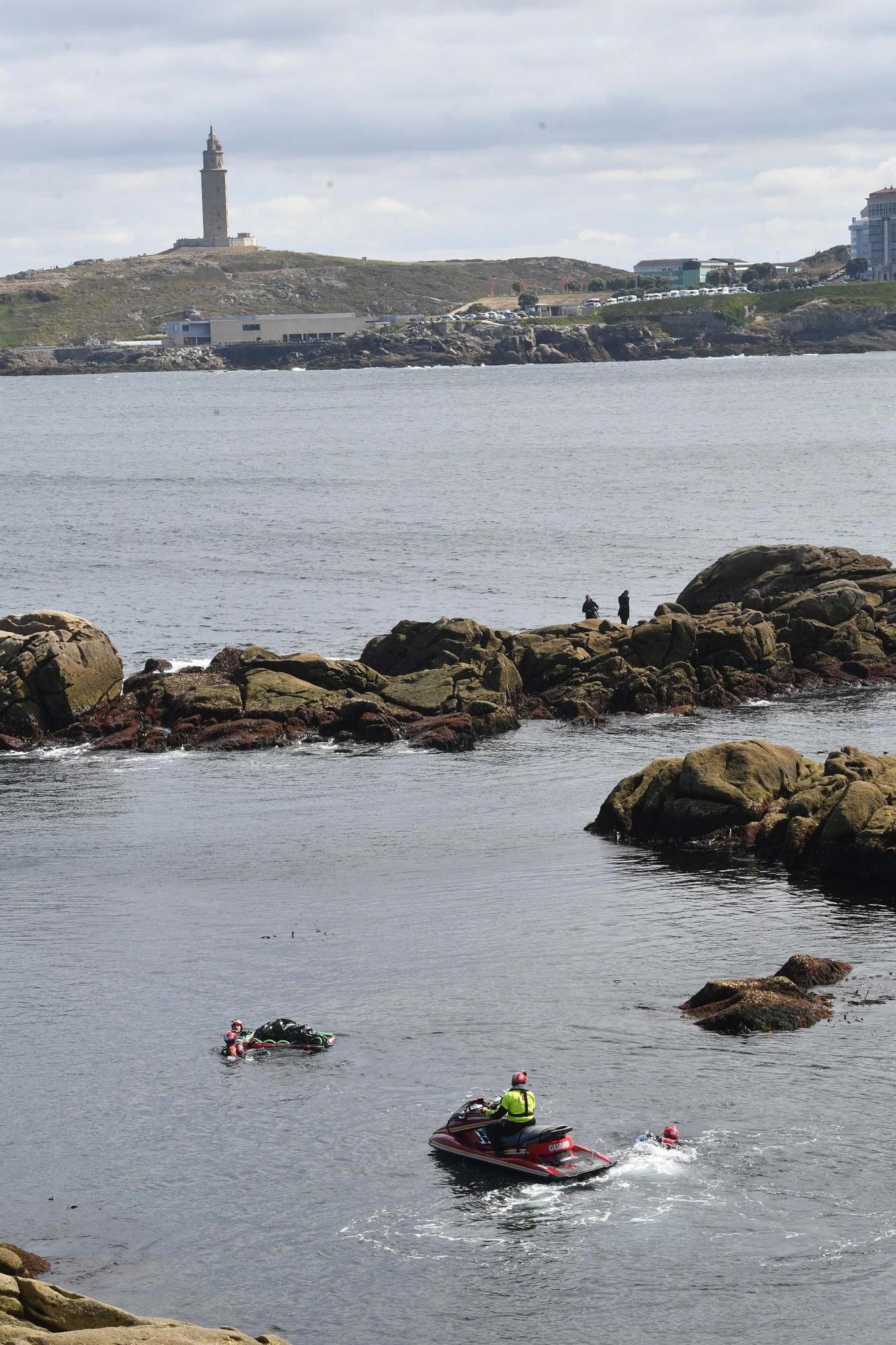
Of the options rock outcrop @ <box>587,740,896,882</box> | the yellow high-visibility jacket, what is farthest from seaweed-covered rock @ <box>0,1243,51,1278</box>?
rock outcrop @ <box>587,740,896,882</box>

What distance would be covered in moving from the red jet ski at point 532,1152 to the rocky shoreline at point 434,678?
31175mm

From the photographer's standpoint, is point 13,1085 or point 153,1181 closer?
point 153,1181

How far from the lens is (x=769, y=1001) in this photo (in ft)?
123

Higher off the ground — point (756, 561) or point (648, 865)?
point (756, 561)

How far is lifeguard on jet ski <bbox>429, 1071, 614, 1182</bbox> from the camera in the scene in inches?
1232

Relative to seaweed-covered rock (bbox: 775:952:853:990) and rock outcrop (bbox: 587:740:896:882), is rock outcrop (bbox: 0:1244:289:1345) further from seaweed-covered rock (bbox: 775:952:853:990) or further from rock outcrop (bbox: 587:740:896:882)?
rock outcrop (bbox: 587:740:896:882)

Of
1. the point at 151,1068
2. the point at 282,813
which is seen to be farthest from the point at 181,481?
the point at 151,1068

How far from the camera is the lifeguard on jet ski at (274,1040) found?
36.6 metres

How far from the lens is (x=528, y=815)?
5416 cm

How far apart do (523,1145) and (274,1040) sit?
7.44 m

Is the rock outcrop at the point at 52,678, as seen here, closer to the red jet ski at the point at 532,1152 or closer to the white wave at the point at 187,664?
the white wave at the point at 187,664

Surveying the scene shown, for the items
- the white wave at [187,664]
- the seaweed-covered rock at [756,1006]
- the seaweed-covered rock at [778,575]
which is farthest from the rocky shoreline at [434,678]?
the seaweed-covered rock at [756,1006]

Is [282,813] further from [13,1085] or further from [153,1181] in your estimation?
[153,1181]

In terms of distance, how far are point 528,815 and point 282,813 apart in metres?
7.99
